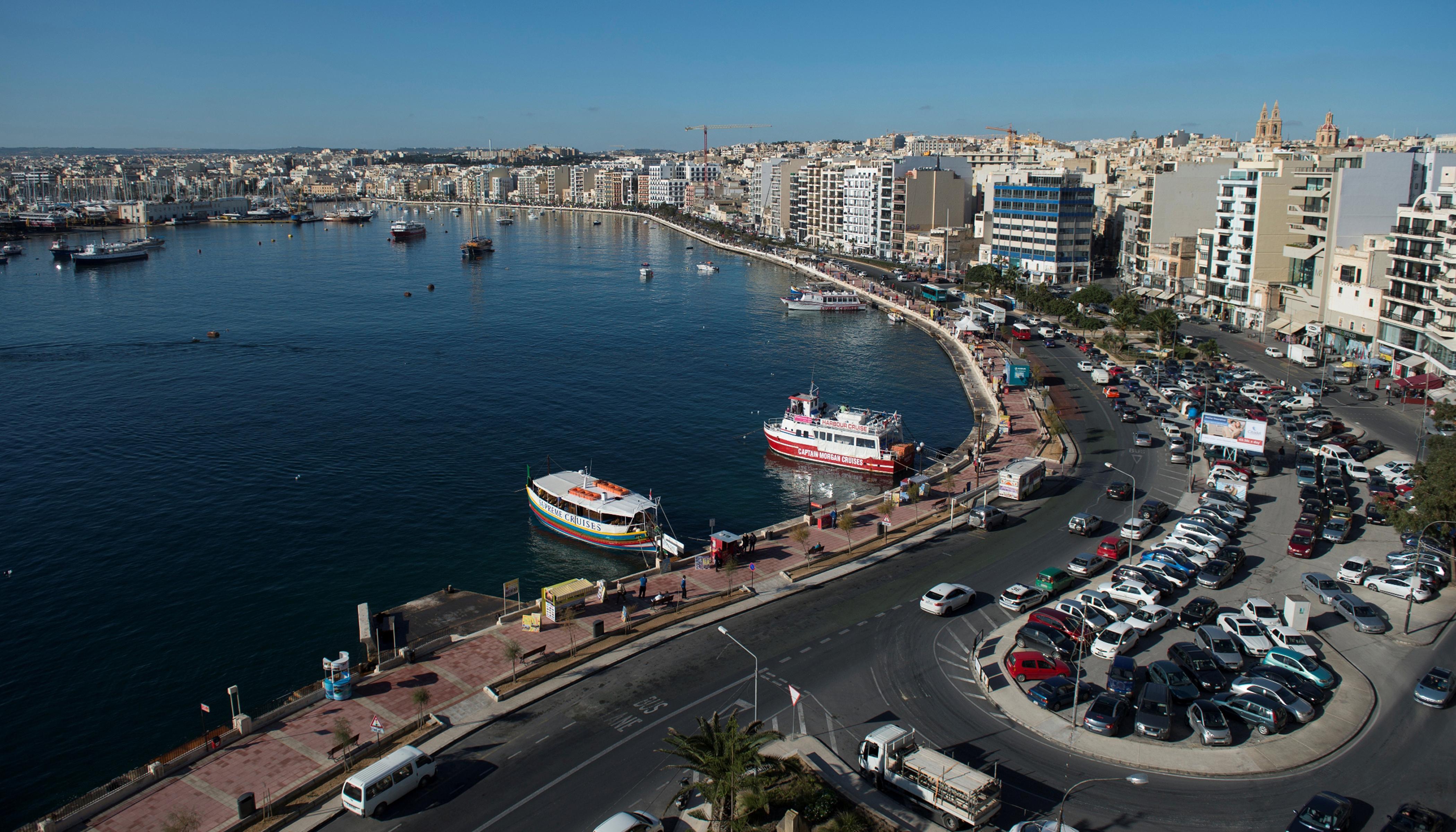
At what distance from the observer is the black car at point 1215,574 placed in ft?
82.1

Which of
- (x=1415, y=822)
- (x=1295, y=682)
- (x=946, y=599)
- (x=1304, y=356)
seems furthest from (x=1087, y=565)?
(x=1304, y=356)

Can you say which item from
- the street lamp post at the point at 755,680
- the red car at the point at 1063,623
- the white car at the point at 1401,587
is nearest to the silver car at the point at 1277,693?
the red car at the point at 1063,623

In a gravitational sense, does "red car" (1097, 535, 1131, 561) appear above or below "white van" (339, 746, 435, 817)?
above

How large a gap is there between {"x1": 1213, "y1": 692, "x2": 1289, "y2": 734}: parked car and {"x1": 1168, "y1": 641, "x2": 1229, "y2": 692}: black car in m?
0.84

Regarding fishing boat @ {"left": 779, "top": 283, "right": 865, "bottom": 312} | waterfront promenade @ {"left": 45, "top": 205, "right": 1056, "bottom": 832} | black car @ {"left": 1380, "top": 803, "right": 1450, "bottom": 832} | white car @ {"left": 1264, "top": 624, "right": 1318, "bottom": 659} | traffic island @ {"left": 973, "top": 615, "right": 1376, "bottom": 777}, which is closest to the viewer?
black car @ {"left": 1380, "top": 803, "right": 1450, "bottom": 832}

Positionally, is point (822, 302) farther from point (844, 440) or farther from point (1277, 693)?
point (1277, 693)

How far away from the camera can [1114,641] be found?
2167 centimetres

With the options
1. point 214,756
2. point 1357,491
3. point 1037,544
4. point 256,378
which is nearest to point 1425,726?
point 1037,544

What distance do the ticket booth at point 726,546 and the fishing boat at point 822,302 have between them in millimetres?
60649

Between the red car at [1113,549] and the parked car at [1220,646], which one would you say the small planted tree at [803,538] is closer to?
the red car at [1113,549]

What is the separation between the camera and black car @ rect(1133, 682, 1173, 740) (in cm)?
1800

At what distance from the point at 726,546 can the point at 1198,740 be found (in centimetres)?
1320

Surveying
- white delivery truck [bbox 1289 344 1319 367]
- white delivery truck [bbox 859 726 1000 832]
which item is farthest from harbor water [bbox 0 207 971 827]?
white delivery truck [bbox 1289 344 1319 367]

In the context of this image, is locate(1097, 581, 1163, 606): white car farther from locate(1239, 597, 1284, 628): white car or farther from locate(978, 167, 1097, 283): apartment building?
locate(978, 167, 1097, 283): apartment building
